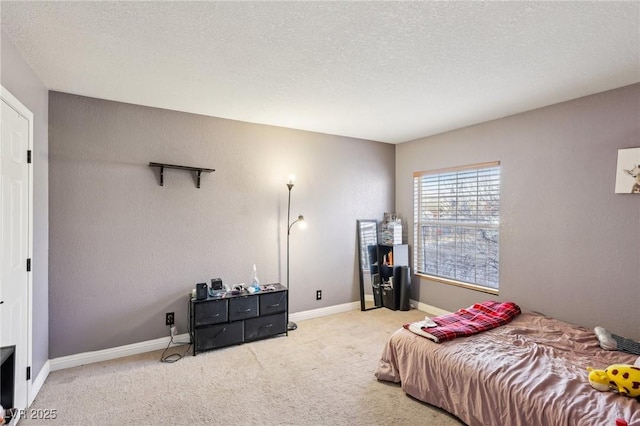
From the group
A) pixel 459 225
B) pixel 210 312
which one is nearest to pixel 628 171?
pixel 459 225

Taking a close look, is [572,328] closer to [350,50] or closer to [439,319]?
[439,319]

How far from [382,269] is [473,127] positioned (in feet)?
7.32

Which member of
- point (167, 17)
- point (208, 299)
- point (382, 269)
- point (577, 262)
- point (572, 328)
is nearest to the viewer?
point (167, 17)

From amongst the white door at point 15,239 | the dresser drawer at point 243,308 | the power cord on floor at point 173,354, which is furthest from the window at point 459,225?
the white door at point 15,239

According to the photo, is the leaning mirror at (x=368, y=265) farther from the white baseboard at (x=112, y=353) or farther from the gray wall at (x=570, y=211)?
the white baseboard at (x=112, y=353)

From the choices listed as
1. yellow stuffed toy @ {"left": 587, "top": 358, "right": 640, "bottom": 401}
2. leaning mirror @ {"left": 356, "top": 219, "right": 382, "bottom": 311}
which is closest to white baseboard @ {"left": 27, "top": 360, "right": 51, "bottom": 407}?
leaning mirror @ {"left": 356, "top": 219, "right": 382, "bottom": 311}

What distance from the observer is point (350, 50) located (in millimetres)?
2102

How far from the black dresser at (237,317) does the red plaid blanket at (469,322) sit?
146cm

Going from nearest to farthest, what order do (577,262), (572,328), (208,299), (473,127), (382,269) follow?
(572,328) → (577,262) → (208,299) → (473,127) → (382,269)

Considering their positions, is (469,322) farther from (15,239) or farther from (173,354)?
(15,239)

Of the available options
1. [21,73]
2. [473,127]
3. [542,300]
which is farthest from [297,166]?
[542,300]

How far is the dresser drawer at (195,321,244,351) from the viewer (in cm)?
311

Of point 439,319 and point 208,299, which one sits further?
point 208,299

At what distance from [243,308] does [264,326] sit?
0.33 meters
